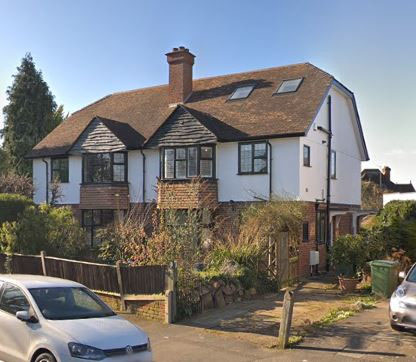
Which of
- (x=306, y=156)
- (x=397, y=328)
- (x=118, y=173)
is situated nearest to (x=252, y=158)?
(x=306, y=156)

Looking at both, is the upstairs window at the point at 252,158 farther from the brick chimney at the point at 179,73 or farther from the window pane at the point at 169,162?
the brick chimney at the point at 179,73

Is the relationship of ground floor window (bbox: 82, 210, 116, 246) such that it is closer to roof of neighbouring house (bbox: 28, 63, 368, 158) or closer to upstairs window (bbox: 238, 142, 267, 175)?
roof of neighbouring house (bbox: 28, 63, 368, 158)

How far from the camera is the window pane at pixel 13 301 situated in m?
7.39

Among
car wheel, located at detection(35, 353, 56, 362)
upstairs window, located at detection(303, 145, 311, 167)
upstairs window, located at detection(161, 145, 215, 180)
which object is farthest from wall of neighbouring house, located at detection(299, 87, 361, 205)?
car wheel, located at detection(35, 353, 56, 362)

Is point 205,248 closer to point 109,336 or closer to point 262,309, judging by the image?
point 262,309

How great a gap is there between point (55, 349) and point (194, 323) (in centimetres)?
498

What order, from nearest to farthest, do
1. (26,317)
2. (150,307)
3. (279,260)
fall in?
(26,317)
(150,307)
(279,260)

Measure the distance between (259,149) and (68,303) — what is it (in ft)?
42.9

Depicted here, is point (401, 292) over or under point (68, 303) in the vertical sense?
under

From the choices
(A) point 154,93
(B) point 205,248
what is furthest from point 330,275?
(A) point 154,93

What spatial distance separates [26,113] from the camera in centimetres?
3781

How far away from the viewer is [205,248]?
1570 cm

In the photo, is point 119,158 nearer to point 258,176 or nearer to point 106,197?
point 106,197

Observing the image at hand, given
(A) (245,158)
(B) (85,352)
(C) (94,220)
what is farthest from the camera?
(C) (94,220)
